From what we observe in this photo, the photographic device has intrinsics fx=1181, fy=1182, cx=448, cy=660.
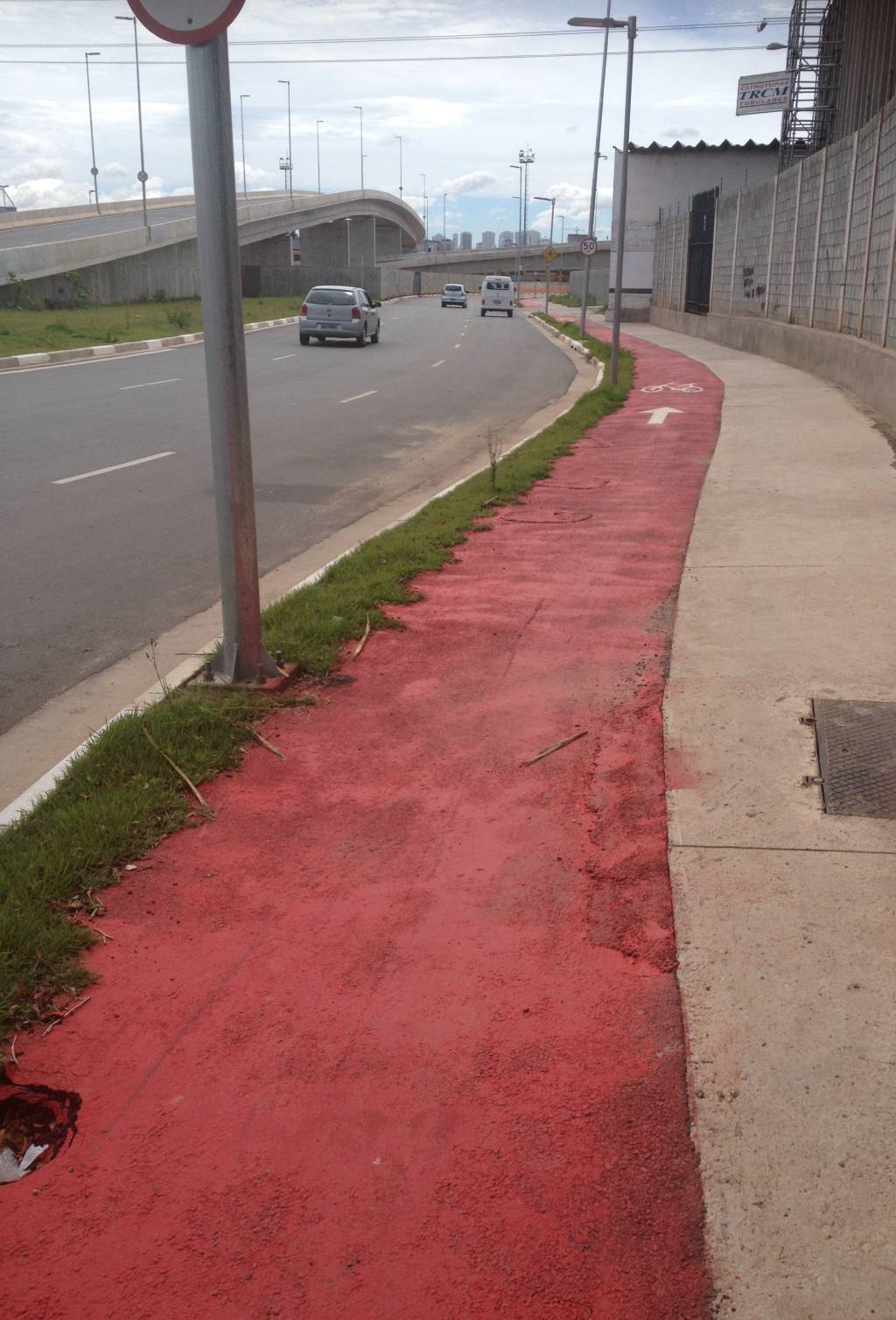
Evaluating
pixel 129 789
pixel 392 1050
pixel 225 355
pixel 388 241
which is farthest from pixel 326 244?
pixel 392 1050

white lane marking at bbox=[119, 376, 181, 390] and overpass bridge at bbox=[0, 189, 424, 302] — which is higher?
overpass bridge at bbox=[0, 189, 424, 302]

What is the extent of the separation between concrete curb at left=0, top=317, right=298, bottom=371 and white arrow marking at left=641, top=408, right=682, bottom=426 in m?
9.61

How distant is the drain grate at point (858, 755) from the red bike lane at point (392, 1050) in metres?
0.64

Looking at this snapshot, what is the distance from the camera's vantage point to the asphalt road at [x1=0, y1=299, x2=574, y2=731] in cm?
716

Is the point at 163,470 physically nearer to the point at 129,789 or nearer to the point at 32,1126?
the point at 129,789

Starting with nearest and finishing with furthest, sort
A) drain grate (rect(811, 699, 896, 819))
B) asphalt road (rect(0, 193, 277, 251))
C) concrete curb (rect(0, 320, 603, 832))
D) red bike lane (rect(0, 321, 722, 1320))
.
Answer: red bike lane (rect(0, 321, 722, 1320)) → drain grate (rect(811, 699, 896, 819)) → concrete curb (rect(0, 320, 603, 832)) → asphalt road (rect(0, 193, 277, 251))

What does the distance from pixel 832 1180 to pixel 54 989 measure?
6.79ft

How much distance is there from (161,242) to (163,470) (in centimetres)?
3995

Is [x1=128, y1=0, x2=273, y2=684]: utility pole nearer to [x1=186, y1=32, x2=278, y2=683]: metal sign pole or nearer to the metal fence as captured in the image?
[x1=186, y1=32, x2=278, y2=683]: metal sign pole

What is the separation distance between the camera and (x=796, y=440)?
13.0 meters

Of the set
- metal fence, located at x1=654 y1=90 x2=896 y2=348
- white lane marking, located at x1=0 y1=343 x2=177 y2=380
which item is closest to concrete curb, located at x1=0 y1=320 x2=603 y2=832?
metal fence, located at x1=654 y1=90 x2=896 y2=348

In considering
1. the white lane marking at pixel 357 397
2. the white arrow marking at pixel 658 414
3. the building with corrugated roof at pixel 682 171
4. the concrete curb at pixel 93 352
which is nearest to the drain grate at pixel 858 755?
the white arrow marking at pixel 658 414

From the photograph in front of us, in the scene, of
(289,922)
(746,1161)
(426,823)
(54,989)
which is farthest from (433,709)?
(746,1161)

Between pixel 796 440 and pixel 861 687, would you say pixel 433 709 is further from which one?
pixel 796 440
